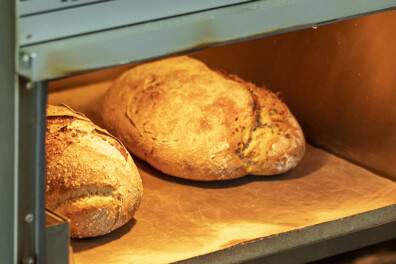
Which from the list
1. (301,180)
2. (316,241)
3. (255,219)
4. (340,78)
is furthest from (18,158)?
(340,78)

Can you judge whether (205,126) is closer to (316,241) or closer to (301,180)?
(301,180)

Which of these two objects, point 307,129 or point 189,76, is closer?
point 189,76

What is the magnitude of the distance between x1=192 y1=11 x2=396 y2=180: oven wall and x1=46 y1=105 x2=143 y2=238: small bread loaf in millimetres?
851

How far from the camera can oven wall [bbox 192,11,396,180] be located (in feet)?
7.34

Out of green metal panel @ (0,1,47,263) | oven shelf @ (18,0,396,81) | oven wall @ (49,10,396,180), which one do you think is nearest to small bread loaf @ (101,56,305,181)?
oven wall @ (49,10,396,180)

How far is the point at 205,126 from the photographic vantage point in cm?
214

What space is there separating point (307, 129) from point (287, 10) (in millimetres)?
1146

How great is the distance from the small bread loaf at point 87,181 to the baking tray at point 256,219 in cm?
6

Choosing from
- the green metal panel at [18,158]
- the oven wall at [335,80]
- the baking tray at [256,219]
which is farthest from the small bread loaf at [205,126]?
the green metal panel at [18,158]

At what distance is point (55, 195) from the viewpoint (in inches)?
70.3

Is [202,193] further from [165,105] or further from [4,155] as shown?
[4,155]

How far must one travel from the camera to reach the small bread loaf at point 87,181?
179 cm

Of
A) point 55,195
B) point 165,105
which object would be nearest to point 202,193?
point 165,105

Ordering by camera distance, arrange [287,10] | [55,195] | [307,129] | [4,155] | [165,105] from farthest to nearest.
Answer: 1. [307,129]
2. [165,105]
3. [55,195]
4. [287,10]
5. [4,155]
